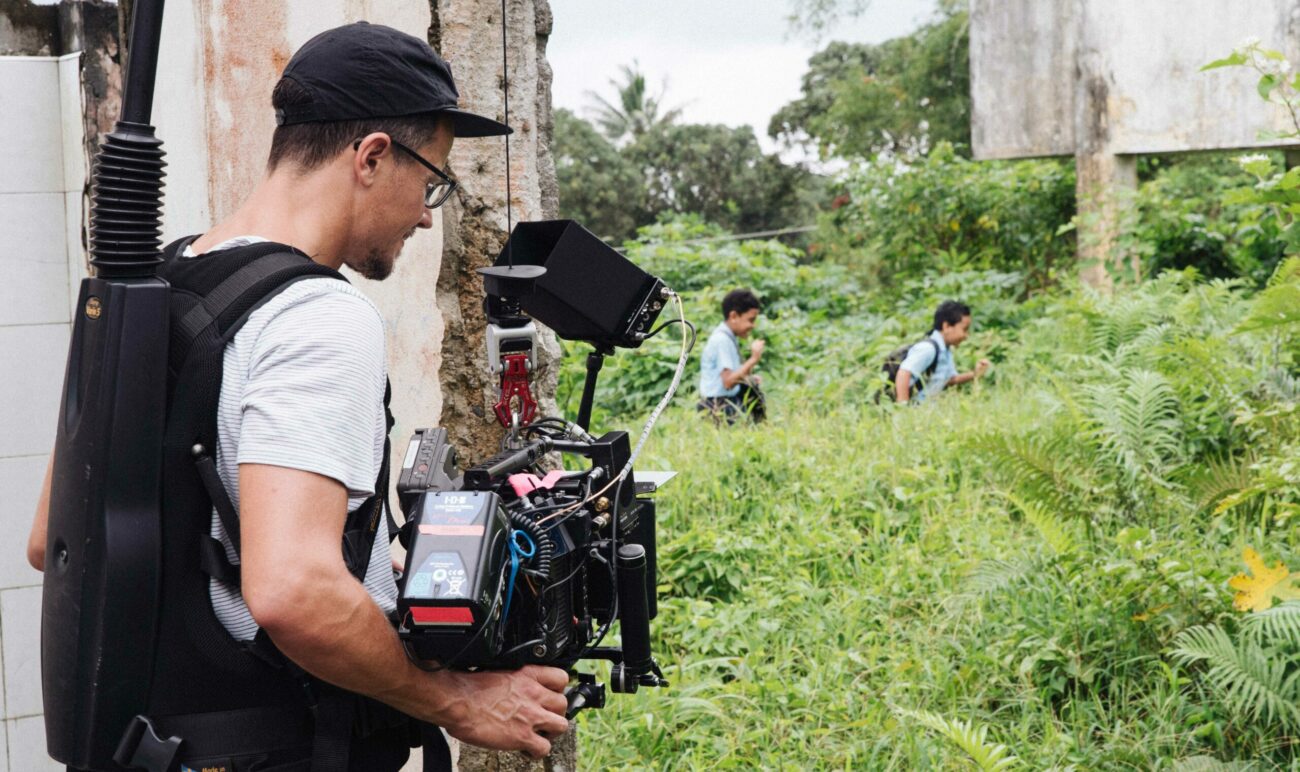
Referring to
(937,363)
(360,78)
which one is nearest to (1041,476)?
(937,363)

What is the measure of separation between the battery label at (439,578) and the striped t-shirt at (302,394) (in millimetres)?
145

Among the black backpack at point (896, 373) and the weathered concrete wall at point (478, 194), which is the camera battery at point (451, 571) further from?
the black backpack at point (896, 373)

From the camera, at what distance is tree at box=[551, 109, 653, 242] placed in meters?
35.8

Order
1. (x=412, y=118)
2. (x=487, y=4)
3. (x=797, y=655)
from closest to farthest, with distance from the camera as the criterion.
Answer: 1. (x=412, y=118)
2. (x=487, y=4)
3. (x=797, y=655)

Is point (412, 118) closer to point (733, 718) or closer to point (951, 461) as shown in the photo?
point (733, 718)

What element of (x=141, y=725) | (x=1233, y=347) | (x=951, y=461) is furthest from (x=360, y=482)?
(x=1233, y=347)

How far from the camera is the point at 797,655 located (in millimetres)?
4305

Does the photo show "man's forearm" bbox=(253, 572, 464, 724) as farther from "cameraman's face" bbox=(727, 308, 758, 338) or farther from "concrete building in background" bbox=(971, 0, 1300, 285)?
"concrete building in background" bbox=(971, 0, 1300, 285)

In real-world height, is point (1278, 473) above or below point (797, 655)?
above

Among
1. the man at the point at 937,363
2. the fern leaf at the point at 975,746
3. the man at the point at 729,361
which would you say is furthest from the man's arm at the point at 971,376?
the fern leaf at the point at 975,746

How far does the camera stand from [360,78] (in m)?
1.78

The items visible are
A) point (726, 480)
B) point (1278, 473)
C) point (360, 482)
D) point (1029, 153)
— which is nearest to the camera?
point (360, 482)

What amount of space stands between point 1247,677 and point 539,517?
8.80ft

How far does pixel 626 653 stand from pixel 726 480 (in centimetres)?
391
